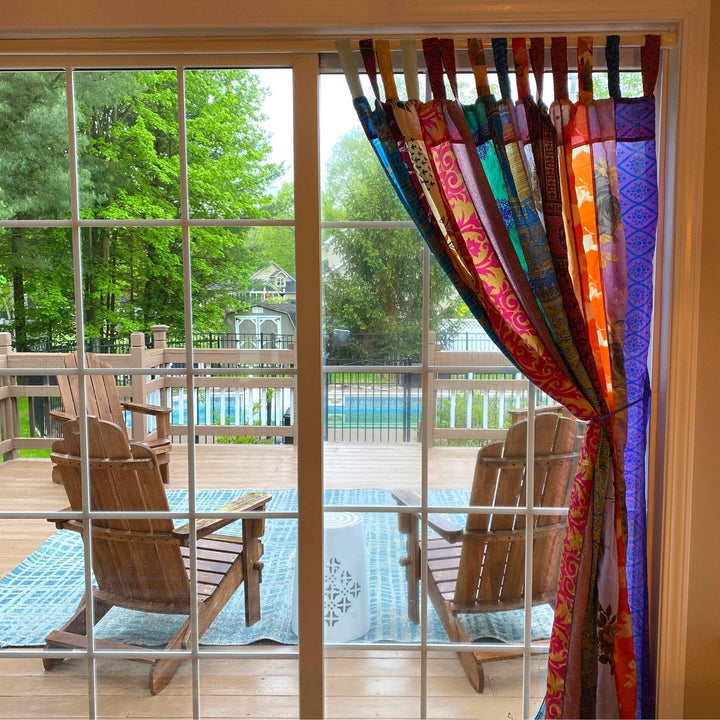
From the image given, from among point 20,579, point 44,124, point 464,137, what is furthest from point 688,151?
point 20,579

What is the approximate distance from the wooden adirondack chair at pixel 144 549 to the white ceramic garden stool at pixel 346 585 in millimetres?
216

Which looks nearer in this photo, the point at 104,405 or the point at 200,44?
the point at 200,44

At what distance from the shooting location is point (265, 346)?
1.80 m

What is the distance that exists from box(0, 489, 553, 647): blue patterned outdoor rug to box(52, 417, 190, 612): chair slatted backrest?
0.06 metres

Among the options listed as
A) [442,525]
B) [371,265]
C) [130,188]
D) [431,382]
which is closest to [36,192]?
[130,188]

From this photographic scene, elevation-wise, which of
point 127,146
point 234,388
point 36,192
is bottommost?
point 234,388

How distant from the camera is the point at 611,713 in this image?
64.2 inches

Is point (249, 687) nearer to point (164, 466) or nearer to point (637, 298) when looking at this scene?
point (164, 466)

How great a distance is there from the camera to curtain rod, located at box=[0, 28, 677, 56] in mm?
1654

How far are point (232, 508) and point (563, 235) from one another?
47.9 inches

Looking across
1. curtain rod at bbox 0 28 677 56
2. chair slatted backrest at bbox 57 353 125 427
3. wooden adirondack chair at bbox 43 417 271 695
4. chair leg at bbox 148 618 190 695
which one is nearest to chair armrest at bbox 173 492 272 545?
wooden adirondack chair at bbox 43 417 271 695

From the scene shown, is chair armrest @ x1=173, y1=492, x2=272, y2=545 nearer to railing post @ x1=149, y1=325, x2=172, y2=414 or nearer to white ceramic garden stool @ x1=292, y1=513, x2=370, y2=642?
white ceramic garden stool @ x1=292, y1=513, x2=370, y2=642

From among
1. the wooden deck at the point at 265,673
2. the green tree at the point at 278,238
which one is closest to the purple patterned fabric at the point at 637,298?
the wooden deck at the point at 265,673

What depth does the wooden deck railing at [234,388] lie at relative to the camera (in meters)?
1.81
